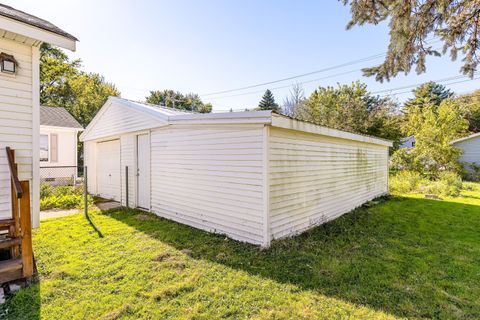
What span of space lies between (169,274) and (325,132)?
15.2 feet

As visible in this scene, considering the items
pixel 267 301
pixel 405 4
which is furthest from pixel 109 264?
pixel 405 4

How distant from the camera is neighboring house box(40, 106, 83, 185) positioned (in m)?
11.7

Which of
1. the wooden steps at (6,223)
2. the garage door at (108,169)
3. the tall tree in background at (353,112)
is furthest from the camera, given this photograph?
the tall tree in background at (353,112)

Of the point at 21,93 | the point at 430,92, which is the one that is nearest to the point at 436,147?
the point at 21,93

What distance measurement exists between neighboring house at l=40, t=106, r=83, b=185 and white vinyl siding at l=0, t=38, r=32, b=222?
29.7 feet

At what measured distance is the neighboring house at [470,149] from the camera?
57.1ft

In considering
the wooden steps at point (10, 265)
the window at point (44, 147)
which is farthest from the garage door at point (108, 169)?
the wooden steps at point (10, 265)

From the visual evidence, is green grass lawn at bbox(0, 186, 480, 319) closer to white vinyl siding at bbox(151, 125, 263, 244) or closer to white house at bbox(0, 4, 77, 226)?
white vinyl siding at bbox(151, 125, 263, 244)

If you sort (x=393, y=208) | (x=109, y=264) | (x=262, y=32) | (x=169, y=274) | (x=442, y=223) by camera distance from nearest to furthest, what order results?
(x=169, y=274), (x=109, y=264), (x=442, y=223), (x=393, y=208), (x=262, y=32)

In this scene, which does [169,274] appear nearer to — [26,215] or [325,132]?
[26,215]

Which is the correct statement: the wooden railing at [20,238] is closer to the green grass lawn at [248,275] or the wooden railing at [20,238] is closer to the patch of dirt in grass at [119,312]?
the green grass lawn at [248,275]

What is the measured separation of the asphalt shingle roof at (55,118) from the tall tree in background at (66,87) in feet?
41.7

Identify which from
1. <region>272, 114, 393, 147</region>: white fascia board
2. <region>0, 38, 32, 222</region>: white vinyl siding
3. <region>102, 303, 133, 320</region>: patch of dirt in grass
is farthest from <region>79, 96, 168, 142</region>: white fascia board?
<region>102, 303, 133, 320</region>: patch of dirt in grass

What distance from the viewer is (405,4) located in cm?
446
